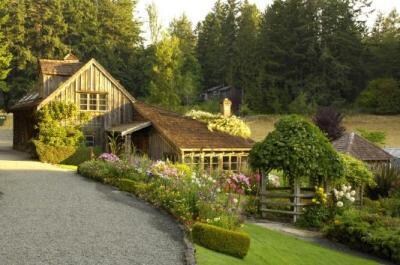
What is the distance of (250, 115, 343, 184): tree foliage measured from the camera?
16.2 meters

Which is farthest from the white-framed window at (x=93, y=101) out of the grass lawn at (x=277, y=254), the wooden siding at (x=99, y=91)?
the grass lawn at (x=277, y=254)

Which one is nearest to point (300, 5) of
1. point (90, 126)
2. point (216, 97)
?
point (216, 97)

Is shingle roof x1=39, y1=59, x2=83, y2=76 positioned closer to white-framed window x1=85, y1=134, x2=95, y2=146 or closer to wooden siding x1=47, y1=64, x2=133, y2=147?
wooden siding x1=47, y1=64, x2=133, y2=147

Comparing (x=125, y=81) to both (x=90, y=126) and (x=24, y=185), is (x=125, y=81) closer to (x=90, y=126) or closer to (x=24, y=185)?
(x=90, y=126)

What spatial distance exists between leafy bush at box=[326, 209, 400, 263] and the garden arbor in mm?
1700

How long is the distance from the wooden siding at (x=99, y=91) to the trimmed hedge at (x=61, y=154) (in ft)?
9.37

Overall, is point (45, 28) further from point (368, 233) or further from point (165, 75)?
point (368, 233)

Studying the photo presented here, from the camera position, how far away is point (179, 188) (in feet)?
45.3

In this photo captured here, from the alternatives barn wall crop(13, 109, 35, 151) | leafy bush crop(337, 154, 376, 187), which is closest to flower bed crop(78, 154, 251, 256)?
leafy bush crop(337, 154, 376, 187)

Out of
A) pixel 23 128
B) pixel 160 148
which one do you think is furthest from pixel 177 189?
pixel 23 128

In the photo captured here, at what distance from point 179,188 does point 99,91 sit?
18611 millimetres

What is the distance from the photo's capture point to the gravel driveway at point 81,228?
8898 mm

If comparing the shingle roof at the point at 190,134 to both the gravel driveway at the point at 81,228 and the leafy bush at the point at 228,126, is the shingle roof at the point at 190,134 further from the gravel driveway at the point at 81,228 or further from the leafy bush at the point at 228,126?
the gravel driveway at the point at 81,228

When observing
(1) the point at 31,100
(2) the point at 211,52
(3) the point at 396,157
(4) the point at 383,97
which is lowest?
(3) the point at 396,157
